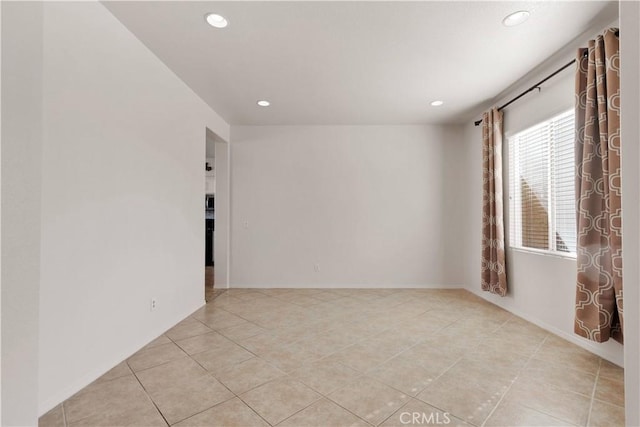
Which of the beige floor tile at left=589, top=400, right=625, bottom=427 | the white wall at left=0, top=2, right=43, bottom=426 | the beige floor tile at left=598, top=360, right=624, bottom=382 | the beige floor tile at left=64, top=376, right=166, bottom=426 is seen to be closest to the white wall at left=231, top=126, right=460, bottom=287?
the beige floor tile at left=598, top=360, right=624, bottom=382

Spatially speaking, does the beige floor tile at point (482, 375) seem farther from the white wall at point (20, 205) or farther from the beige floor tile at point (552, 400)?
the white wall at point (20, 205)

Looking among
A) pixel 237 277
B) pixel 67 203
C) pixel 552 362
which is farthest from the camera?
pixel 237 277

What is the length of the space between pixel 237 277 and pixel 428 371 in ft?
10.9

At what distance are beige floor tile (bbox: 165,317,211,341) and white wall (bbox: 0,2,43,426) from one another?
1957 mm

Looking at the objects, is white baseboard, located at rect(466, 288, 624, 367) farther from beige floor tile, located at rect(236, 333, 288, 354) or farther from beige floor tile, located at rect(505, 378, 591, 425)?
beige floor tile, located at rect(236, 333, 288, 354)

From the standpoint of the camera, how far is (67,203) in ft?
5.72

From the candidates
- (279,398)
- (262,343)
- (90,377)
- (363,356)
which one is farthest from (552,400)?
(90,377)

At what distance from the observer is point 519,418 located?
1564 mm

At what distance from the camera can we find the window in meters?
2.63

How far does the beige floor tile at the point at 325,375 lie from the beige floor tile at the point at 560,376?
124 centimetres

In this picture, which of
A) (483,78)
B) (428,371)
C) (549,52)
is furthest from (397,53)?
(428,371)

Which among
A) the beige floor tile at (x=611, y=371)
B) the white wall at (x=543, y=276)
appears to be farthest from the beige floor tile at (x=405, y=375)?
the white wall at (x=543, y=276)

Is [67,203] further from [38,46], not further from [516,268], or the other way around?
[516,268]

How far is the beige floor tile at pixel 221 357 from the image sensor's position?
2088 millimetres
